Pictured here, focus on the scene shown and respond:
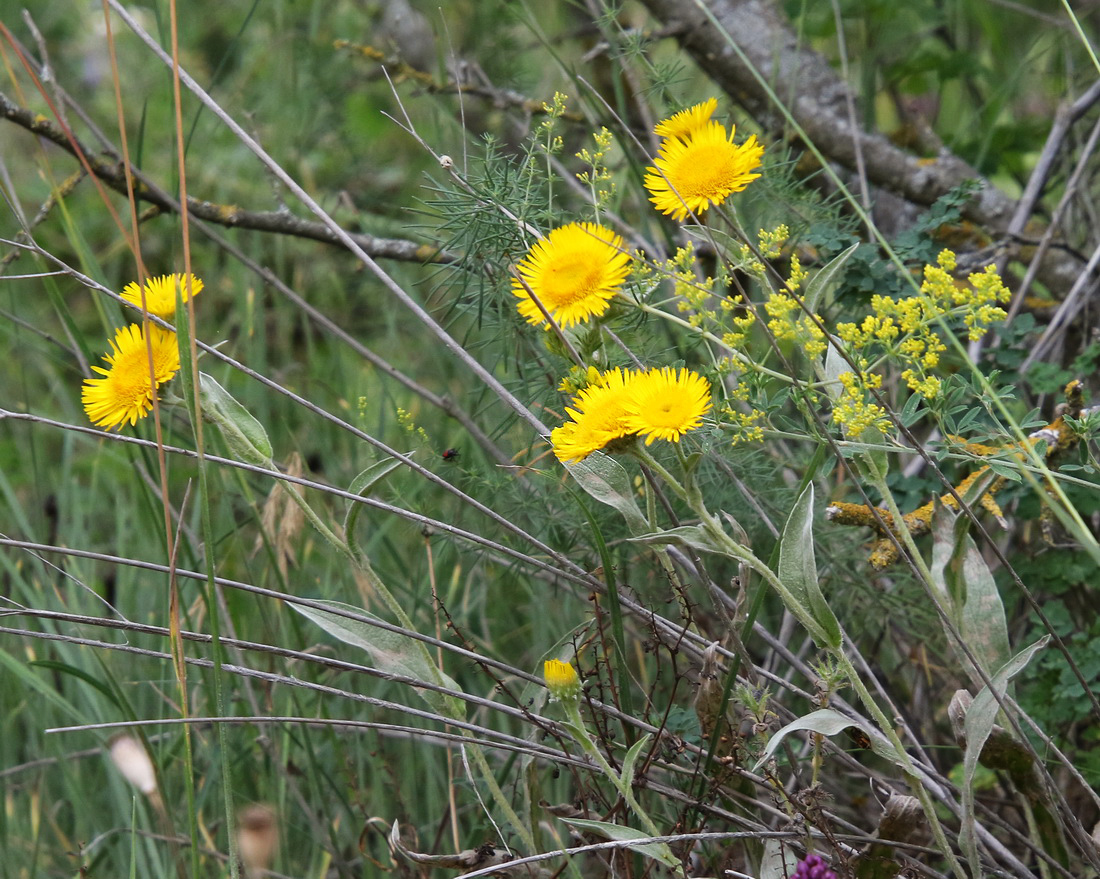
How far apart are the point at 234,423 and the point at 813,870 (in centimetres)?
64

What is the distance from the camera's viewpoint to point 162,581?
1593mm

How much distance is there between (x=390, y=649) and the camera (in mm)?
1013

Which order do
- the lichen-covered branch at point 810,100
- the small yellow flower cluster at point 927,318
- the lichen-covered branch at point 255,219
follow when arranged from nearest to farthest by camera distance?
the small yellow flower cluster at point 927,318, the lichen-covered branch at point 255,219, the lichen-covered branch at point 810,100

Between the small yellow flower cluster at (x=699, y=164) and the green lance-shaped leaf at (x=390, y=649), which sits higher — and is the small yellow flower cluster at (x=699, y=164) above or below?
above

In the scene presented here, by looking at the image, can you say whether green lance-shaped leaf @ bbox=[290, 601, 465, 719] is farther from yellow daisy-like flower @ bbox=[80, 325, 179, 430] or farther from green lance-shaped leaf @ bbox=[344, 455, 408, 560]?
yellow daisy-like flower @ bbox=[80, 325, 179, 430]

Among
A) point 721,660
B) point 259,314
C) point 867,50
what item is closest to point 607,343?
point 721,660

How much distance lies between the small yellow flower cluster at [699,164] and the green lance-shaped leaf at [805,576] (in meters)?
0.28

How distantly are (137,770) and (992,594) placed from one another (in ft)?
2.51

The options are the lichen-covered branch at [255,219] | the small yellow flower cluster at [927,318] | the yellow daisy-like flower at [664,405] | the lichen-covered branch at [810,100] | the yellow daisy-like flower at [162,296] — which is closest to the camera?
the yellow daisy-like flower at [664,405]

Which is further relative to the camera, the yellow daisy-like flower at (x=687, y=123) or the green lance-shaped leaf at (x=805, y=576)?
the yellow daisy-like flower at (x=687, y=123)

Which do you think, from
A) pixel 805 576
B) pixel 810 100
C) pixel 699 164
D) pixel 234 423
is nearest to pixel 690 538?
pixel 805 576

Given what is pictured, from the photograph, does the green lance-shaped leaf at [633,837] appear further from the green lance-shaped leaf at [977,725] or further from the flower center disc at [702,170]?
the flower center disc at [702,170]

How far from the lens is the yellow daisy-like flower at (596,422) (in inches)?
31.1

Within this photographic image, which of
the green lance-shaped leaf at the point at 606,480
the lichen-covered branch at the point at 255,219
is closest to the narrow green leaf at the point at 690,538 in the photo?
the green lance-shaped leaf at the point at 606,480
